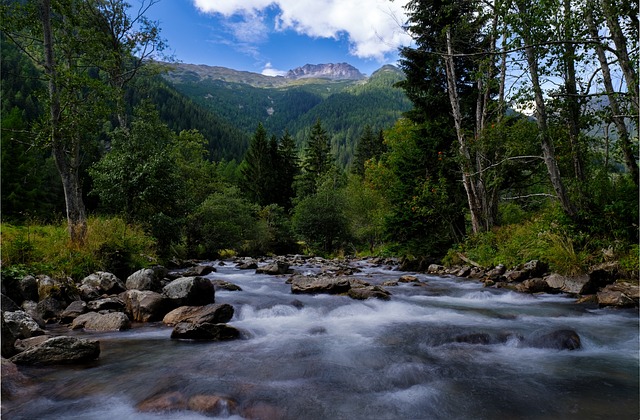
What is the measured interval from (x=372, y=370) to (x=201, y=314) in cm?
384

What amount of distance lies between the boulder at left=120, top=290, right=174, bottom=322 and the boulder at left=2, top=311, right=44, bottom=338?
1844 mm

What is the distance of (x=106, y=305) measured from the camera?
7.64 meters

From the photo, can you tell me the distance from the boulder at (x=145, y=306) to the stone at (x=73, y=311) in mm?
788

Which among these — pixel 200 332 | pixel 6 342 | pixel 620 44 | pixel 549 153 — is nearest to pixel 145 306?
pixel 200 332

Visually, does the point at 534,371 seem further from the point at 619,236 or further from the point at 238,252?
the point at 238,252

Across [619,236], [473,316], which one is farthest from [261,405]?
[619,236]

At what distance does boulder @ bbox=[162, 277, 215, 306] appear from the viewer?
8.16 meters

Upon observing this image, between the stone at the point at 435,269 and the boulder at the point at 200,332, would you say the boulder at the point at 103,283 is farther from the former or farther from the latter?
the stone at the point at 435,269

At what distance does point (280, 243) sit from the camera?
3528 cm

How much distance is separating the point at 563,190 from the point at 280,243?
89.3ft

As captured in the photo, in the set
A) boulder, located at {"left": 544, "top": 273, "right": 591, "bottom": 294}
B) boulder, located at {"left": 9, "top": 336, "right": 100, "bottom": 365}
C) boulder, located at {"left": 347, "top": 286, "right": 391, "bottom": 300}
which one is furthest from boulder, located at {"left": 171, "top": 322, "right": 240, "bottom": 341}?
boulder, located at {"left": 544, "top": 273, "right": 591, "bottom": 294}

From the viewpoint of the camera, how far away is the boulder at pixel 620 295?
7879 mm

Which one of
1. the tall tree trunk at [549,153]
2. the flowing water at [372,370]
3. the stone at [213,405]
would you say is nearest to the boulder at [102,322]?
the flowing water at [372,370]

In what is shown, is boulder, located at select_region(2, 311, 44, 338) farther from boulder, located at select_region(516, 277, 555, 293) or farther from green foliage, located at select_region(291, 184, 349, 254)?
green foliage, located at select_region(291, 184, 349, 254)
